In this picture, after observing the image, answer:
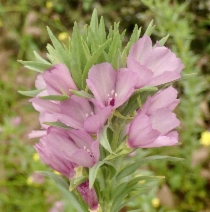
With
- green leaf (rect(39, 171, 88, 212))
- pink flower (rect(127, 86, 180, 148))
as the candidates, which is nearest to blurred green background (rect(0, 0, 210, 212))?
green leaf (rect(39, 171, 88, 212))

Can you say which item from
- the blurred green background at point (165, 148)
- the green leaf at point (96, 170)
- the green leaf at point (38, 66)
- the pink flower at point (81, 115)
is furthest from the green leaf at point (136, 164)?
the blurred green background at point (165, 148)

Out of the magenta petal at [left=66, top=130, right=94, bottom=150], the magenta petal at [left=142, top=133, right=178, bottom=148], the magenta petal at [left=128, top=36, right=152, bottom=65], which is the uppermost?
the magenta petal at [left=128, top=36, right=152, bottom=65]

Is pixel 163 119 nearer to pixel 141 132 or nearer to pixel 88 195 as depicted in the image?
pixel 141 132

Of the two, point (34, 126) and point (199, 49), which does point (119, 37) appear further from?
point (199, 49)

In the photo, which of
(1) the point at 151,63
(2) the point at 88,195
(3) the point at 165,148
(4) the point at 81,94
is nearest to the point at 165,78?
(1) the point at 151,63

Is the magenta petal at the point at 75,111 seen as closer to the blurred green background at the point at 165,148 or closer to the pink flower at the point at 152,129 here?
the pink flower at the point at 152,129

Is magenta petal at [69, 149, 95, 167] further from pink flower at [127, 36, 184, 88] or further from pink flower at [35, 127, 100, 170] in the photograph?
pink flower at [127, 36, 184, 88]

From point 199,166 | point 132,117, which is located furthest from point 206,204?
point 132,117
